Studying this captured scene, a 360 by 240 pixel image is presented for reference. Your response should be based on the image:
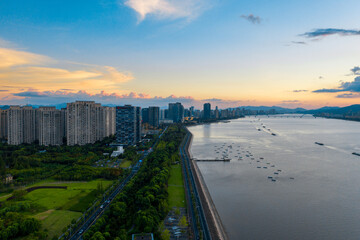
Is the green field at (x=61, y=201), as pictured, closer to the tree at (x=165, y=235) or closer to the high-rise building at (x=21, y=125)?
the tree at (x=165, y=235)

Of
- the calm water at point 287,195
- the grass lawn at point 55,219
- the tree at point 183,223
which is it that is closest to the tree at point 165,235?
the tree at point 183,223

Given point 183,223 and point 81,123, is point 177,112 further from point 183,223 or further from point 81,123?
point 183,223

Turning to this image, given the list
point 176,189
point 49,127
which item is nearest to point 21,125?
point 49,127

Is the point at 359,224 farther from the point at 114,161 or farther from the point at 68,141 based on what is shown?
the point at 68,141

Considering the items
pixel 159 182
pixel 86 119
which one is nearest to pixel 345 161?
pixel 159 182

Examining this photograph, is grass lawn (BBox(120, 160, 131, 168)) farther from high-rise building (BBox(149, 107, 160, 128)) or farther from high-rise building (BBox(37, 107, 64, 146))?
high-rise building (BBox(149, 107, 160, 128))

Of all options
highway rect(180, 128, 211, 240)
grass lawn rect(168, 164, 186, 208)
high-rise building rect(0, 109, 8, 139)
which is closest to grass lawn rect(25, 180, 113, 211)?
grass lawn rect(168, 164, 186, 208)
